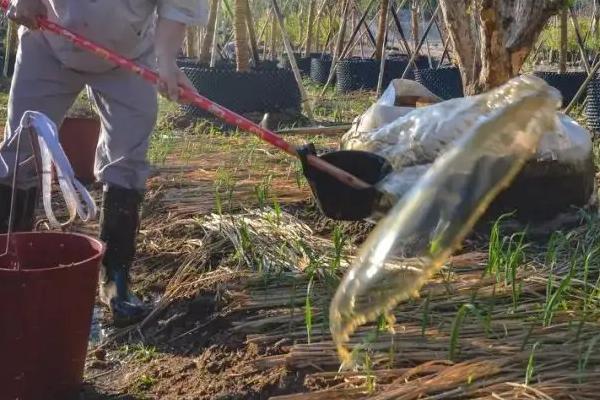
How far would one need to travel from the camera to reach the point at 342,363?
2.24m

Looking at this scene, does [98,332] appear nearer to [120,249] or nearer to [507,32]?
[120,249]

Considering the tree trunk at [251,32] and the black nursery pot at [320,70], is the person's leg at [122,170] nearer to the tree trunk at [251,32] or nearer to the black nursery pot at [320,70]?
the tree trunk at [251,32]

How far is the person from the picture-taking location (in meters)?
2.87

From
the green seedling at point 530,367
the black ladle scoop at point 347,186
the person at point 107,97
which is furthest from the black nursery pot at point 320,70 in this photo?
the green seedling at point 530,367

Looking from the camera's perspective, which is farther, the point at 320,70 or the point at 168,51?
A: the point at 320,70

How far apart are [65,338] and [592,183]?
219 cm

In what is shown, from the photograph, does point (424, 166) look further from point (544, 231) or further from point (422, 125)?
point (544, 231)

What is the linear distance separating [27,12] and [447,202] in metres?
1.84

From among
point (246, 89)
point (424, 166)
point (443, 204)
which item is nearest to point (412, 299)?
point (424, 166)

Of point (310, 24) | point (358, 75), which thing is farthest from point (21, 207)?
point (310, 24)

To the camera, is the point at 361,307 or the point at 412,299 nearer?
the point at 361,307

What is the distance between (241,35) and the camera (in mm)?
7605

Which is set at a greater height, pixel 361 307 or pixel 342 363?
pixel 361 307

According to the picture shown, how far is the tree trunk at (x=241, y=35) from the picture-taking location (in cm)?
758
